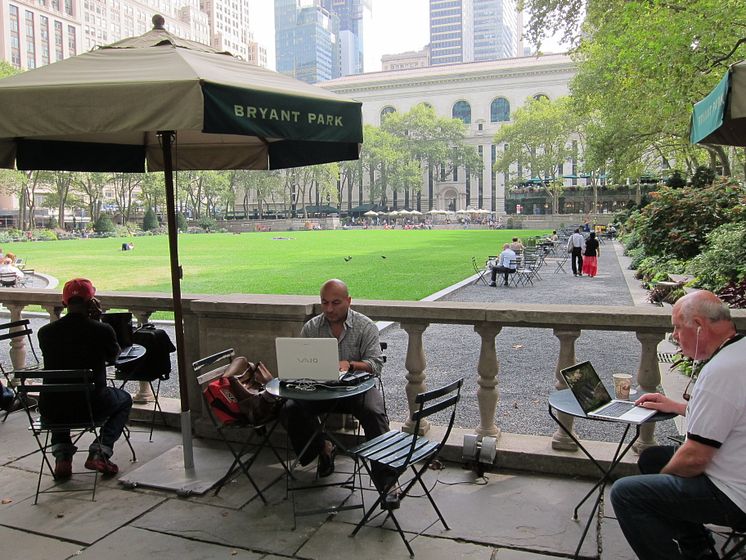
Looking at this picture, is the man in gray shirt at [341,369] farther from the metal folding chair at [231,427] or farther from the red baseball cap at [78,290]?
the red baseball cap at [78,290]

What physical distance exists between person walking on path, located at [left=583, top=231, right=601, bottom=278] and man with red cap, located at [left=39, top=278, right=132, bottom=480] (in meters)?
19.2

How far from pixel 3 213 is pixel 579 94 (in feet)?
291

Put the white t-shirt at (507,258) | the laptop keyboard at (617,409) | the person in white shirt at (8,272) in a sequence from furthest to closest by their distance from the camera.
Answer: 1. the white t-shirt at (507,258)
2. the person in white shirt at (8,272)
3. the laptop keyboard at (617,409)

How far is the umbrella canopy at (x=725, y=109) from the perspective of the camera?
340cm

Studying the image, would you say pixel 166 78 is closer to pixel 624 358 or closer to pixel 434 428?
pixel 434 428

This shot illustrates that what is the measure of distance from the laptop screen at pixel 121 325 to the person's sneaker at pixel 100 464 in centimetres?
113

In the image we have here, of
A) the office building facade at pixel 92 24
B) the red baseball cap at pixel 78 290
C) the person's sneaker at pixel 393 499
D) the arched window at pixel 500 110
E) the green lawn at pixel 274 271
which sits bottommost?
the green lawn at pixel 274 271

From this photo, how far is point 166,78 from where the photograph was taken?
329 cm

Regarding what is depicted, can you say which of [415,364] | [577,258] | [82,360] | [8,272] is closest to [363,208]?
[577,258]

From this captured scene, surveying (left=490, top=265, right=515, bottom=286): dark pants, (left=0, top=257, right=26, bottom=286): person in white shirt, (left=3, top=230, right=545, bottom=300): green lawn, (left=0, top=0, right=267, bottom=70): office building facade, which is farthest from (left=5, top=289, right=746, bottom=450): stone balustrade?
(left=0, top=0, right=267, bottom=70): office building facade

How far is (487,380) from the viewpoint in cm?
470

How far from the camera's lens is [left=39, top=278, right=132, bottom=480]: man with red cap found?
14.4ft

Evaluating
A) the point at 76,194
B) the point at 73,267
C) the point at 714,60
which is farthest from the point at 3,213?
the point at 714,60

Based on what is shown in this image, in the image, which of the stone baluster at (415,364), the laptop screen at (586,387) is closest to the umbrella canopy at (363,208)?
the stone baluster at (415,364)
